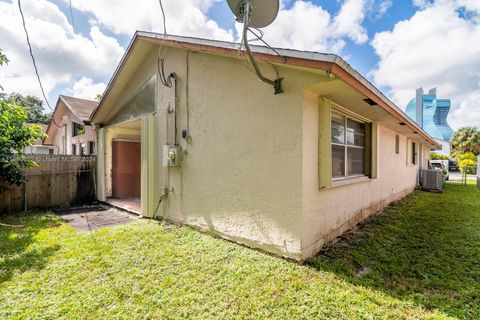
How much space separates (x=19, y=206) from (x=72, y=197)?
146 centimetres

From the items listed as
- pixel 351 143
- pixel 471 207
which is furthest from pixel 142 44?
pixel 471 207

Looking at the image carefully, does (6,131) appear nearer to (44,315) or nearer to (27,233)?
(27,233)

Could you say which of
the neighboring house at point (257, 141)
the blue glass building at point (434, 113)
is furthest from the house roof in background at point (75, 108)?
the blue glass building at point (434, 113)

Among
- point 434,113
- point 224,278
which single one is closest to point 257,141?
point 224,278

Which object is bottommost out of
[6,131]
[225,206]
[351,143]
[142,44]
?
[225,206]

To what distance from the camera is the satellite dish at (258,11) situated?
3.08 m

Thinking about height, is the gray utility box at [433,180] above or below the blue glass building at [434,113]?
below

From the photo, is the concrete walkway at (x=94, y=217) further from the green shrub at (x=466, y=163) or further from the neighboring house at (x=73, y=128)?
the green shrub at (x=466, y=163)

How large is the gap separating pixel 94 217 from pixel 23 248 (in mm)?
2454

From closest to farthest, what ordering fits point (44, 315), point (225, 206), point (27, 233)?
point (44, 315)
point (225, 206)
point (27, 233)

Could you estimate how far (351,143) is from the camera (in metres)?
5.25

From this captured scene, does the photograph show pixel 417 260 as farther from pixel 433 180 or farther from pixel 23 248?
pixel 433 180

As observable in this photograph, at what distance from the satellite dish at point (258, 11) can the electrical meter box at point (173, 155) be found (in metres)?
3.10

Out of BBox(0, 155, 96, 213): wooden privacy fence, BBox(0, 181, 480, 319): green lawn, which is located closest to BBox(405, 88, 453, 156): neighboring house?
BBox(0, 181, 480, 319): green lawn
